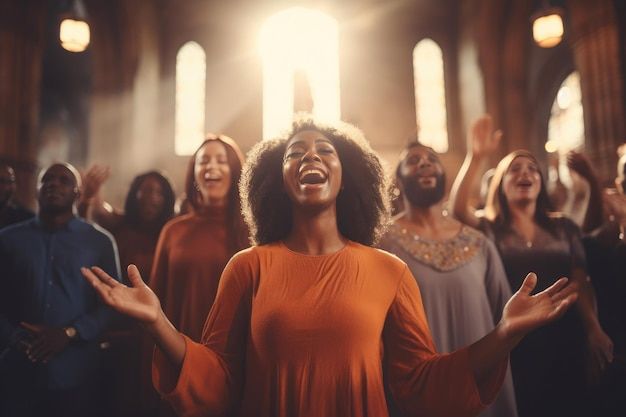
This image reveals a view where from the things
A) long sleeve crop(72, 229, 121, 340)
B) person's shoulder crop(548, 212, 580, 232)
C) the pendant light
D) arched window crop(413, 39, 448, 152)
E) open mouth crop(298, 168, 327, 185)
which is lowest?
long sleeve crop(72, 229, 121, 340)

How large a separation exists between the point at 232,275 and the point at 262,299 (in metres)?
0.14

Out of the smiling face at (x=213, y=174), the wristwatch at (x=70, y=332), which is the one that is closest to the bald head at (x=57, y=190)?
the wristwatch at (x=70, y=332)

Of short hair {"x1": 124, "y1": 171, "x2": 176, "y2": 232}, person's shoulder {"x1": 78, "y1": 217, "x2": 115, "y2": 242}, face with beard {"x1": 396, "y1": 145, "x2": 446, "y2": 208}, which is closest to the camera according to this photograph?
face with beard {"x1": 396, "y1": 145, "x2": 446, "y2": 208}

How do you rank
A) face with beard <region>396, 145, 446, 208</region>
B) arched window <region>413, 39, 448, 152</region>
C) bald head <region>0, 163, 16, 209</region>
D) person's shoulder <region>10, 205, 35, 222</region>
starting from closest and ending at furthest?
face with beard <region>396, 145, 446, 208</region> < bald head <region>0, 163, 16, 209</region> < person's shoulder <region>10, 205, 35, 222</region> < arched window <region>413, 39, 448, 152</region>

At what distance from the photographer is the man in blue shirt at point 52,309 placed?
2.52m

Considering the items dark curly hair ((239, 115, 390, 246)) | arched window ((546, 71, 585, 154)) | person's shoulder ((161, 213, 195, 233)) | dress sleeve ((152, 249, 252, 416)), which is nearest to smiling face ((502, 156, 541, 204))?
dark curly hair ((239, 115, 390, 246))

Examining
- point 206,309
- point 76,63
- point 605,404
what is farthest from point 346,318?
point 76,63

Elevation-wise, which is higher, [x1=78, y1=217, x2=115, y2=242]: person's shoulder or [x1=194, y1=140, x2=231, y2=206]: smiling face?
[x1=194, y1=140, x2=231, y2=206]: smiling face

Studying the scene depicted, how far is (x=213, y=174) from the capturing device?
8.50 feet

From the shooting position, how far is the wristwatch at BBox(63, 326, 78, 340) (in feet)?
8.39

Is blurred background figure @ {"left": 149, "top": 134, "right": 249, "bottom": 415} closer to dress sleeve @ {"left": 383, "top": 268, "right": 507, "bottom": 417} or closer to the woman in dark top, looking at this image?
dress sleeve @ {"left": 383, "top": 268, "right": 507, "bottom": 417}

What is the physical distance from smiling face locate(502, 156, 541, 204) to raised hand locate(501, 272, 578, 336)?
1642 millimetres

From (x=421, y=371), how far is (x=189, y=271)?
1340 millimetres

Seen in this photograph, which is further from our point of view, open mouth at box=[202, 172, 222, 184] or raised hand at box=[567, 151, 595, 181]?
raised hand at box=[567, 151, 595, 181]
